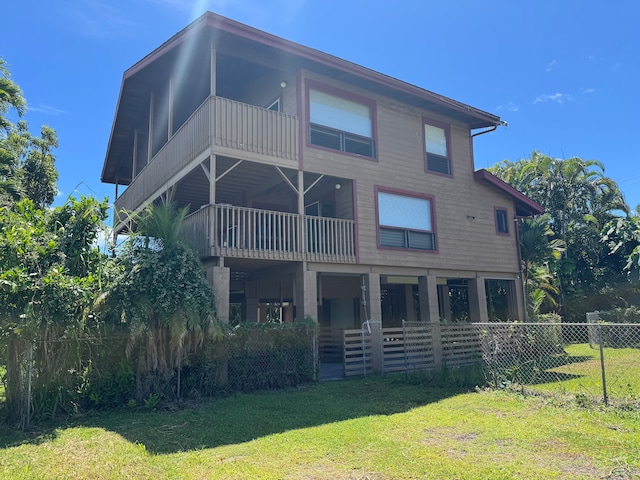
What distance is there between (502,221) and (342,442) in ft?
45.9

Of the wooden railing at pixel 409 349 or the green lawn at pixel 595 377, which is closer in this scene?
the green lawn at pixel 595 377

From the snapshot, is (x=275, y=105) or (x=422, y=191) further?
(x=422, y=191)

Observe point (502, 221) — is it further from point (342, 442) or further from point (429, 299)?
point (342, 442)

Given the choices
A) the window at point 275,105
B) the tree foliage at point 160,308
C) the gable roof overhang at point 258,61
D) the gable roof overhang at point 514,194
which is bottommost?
the tree foliage at point 160,308

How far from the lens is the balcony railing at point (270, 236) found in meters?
10.7

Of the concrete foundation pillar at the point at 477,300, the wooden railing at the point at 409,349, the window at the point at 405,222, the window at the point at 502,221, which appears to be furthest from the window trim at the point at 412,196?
the window at the point at 502,221

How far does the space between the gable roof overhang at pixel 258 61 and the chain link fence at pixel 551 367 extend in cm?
784

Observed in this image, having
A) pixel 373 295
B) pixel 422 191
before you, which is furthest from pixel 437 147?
pixel 373 295

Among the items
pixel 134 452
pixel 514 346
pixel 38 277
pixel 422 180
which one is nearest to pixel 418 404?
pixel 514 346

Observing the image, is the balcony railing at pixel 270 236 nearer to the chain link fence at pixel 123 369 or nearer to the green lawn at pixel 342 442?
the chain link fence at pixel 123 369

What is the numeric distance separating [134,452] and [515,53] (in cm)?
2078

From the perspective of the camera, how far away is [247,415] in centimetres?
745

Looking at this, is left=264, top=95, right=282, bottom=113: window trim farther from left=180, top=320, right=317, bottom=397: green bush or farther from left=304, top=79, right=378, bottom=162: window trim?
left=180, top=320, right=317, bottom=397: green bush

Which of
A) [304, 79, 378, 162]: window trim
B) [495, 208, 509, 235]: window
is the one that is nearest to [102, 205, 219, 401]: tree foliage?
[304, 79, 378, 162]: window trim
